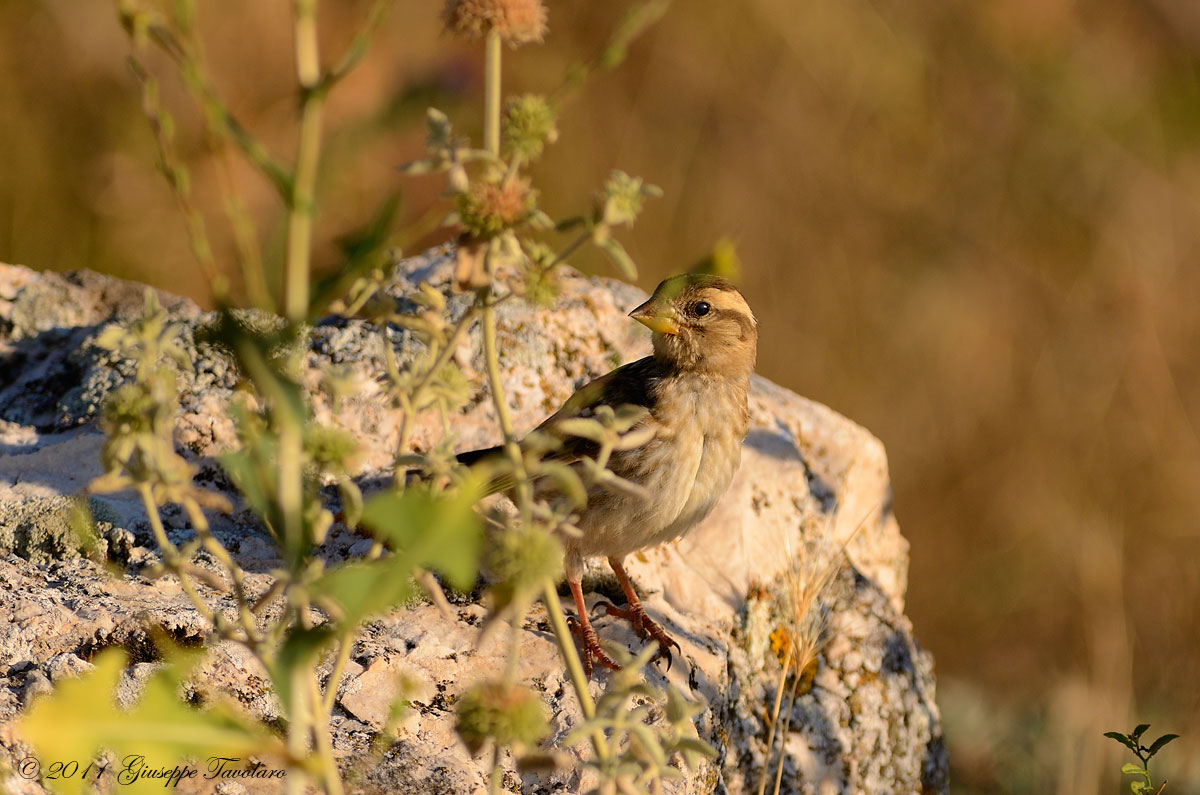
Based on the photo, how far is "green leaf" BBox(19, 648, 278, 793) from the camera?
4.01ft

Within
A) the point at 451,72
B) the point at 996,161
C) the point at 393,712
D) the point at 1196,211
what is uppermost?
the point at 996,161

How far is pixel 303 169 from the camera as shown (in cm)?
142

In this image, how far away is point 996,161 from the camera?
763 centimetres

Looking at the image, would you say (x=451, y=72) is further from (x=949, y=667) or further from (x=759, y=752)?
(x=949, y=667)

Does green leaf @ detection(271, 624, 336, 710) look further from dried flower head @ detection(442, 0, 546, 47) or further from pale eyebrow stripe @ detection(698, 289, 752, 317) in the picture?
pale eyebrow stripe @ detection(698, 289, 752, 317)

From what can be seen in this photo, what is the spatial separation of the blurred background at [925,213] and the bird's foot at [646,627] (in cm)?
287

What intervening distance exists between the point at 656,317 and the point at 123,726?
257 cm

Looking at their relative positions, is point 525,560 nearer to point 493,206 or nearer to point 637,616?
point 493,206

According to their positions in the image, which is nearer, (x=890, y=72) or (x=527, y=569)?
(x=527, y=569)

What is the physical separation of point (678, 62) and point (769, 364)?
224 cm

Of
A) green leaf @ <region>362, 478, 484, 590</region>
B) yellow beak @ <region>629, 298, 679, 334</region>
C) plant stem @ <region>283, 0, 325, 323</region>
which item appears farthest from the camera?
yellow beak @ <region>629, 298, 679, 334</region>

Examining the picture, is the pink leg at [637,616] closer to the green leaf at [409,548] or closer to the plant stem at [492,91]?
the plant stem at [492,91]

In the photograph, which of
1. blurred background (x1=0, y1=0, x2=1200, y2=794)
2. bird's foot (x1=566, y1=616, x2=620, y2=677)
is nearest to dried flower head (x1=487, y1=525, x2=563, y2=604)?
bird's foot (x1=566, y1=616, x2=620, y2=677)

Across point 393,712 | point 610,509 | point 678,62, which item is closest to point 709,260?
point 393,712
